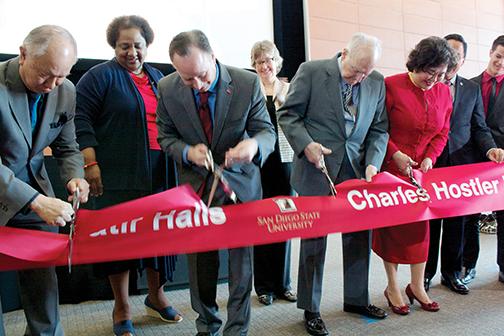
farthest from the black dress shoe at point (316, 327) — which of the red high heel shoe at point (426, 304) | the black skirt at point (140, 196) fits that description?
the black skirt at point (140, 196)

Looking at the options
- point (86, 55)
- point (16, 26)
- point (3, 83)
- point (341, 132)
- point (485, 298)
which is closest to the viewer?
point (3, 83)

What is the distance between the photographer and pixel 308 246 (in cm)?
233

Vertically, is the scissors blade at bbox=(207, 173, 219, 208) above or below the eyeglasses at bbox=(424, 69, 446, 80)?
below

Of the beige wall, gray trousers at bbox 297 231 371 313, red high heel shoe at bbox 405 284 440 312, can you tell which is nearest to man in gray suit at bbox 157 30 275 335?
gray trousers at bbox 297 231 371 313

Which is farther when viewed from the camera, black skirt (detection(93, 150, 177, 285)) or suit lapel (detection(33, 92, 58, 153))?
black skirt (detection(93, 150, 177, 285))

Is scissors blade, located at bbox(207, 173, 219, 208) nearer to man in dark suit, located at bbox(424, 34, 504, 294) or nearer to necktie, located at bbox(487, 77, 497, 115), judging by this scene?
man in dark suit, located at bbox(424, 34, 504, 294)

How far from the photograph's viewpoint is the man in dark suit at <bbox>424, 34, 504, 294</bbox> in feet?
9.32

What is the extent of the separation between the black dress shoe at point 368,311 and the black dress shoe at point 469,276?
89 centimetres

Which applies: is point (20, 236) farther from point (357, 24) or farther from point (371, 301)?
point (357, 24)

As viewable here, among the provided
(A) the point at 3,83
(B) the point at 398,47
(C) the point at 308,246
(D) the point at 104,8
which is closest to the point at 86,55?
(D) the point at 104,8

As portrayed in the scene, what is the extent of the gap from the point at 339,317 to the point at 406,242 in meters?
0.55

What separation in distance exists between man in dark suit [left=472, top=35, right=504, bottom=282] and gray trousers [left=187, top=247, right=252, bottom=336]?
198 cm

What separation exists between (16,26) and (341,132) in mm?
2593

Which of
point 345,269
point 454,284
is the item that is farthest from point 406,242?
point 454,284
